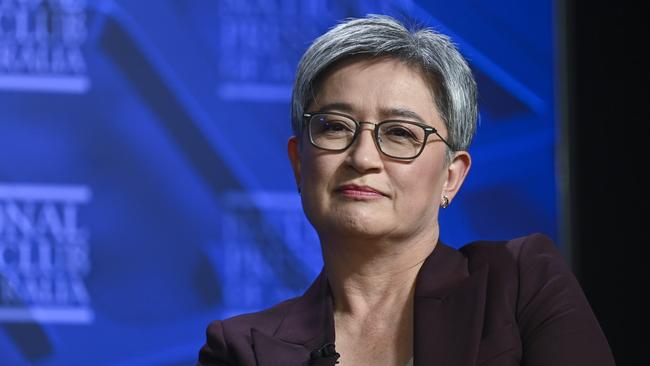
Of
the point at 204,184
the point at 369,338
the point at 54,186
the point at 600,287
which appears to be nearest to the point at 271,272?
the point at 204,184

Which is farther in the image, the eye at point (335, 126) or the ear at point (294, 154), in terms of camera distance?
the ear at point (294, 154)

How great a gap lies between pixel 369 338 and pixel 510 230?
154 centimetres

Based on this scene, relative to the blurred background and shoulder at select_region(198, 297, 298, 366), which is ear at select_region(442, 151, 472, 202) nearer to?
shoulder at select_region(198, 297, 298, 366)

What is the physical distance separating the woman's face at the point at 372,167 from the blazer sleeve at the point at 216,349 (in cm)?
28

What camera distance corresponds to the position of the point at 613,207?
134 inches

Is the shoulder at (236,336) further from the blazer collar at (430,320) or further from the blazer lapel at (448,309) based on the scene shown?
the blazer lapel at (448,309)

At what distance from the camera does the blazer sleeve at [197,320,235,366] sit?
1.93 m

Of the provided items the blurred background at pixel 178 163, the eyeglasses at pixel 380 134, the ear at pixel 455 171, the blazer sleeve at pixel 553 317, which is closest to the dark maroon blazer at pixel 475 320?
the blazer sleeve at pixel 553 317

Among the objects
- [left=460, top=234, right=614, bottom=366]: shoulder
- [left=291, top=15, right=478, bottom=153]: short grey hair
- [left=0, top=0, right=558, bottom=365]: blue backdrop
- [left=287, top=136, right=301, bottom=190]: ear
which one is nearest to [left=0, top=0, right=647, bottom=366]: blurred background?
[left=0, top=0, right=558, bottom=365]: blue backdrop

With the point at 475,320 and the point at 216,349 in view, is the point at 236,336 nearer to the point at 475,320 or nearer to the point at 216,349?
the point at 216,349

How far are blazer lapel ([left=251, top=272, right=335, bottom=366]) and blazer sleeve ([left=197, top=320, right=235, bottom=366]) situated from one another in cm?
7

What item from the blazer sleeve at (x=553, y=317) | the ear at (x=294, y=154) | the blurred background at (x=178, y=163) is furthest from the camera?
the blurred background at (x=178, y=163)

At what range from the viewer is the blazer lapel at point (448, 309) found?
5.70 feet

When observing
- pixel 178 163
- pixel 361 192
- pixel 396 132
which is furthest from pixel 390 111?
pixel 178 163
